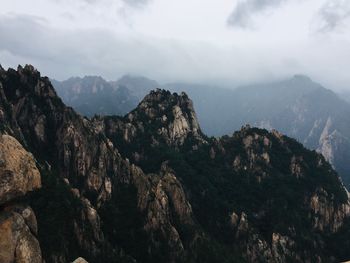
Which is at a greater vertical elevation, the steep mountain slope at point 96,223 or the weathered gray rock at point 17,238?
the weathered gray rock at point 17,238

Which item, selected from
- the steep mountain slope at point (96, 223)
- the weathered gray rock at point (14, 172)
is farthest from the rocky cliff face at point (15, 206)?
the steep mountain slope at point (96, 223)

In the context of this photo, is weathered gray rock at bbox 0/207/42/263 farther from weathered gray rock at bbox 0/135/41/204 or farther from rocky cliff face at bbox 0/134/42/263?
weathered gray rock at bbox 0/135/41/204

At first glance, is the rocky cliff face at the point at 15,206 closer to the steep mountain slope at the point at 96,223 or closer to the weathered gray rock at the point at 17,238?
the weathered gray rock at the point at 17,238

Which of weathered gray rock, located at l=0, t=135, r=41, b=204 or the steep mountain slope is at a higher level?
weathered gray rock, located at l=0, t=135, r=41, b=204

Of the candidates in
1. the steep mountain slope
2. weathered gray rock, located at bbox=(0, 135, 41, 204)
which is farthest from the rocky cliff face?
the steep mountain slope

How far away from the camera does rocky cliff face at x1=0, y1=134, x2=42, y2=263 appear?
44938 mm

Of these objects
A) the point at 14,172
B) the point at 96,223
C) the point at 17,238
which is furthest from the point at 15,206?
the point at 96,223

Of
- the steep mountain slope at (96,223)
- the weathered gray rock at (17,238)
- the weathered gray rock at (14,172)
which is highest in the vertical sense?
the weathered gray rock at (14,172)

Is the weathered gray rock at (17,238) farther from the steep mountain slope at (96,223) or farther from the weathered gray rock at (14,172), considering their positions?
the steep mountain slope at (96,223)

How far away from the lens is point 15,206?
47.5m

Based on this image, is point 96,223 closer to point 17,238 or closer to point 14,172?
point 17,238

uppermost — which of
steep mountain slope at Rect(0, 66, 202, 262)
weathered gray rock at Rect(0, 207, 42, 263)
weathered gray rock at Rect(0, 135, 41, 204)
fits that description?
weathered gray rock at Rect(0, 135, 41, 204)

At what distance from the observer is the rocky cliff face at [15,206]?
44.9 m

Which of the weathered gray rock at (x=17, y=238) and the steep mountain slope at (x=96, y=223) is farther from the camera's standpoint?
the steep mountain slope at (x=96, y=223)
